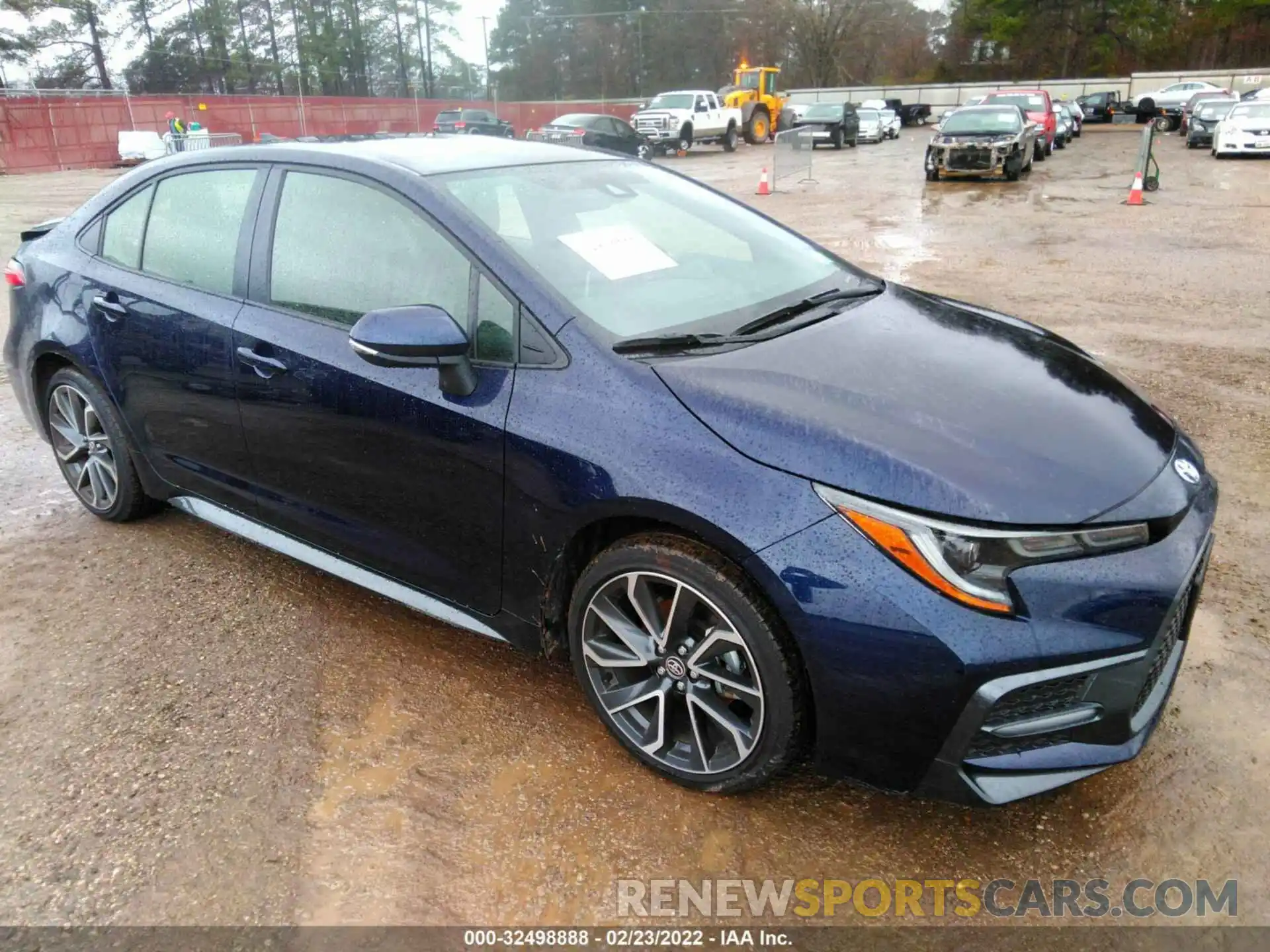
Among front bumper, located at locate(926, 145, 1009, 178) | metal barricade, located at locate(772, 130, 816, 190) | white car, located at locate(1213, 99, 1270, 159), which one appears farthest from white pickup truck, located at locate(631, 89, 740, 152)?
white car, located at locate(1213, 99, 1270, 159)

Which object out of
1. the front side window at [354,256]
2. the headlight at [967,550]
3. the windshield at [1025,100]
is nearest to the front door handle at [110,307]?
the front side window at [354,256]

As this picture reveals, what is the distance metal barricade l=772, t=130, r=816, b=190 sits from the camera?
67.7 feet

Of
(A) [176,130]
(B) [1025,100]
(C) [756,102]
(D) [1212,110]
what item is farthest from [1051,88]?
(A) [176,130]

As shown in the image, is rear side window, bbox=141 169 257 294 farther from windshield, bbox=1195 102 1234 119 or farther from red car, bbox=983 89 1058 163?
windshield, bbox=1195 102 1234 119

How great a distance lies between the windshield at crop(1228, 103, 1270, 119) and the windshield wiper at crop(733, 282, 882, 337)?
26.1 m

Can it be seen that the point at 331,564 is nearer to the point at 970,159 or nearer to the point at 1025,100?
the point at 970,159

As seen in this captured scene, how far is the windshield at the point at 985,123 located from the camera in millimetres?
19109

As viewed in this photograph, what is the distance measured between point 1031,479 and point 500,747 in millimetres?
1664

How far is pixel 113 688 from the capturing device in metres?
3.04

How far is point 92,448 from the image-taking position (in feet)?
13.5

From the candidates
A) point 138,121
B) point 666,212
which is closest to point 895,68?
point 138,121

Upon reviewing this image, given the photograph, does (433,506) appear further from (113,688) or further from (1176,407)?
(1176,407)

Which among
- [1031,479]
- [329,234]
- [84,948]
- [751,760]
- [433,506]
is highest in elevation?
[329,234]

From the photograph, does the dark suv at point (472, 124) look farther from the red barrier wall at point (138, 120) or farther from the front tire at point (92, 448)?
the front tire at point (92, 448)
